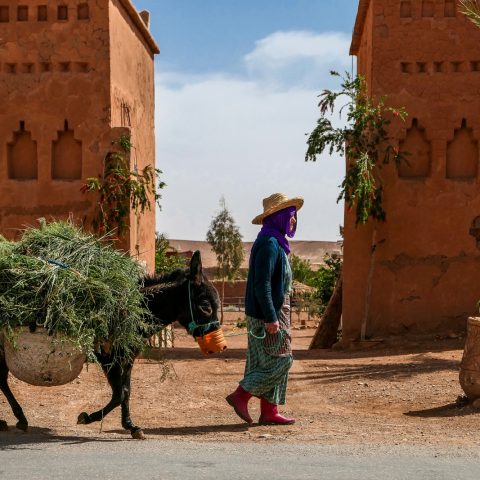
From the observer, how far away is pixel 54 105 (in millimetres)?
16297

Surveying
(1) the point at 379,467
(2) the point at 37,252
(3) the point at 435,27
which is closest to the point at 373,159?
(3) the point at 435,27

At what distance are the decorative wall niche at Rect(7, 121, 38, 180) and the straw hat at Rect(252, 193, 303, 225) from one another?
9042 mm

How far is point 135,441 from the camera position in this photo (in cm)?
708

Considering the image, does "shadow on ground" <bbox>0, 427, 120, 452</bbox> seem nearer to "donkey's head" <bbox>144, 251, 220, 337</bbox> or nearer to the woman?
"donkey's head" <bbox>144, 251, 220, 337</bbox>

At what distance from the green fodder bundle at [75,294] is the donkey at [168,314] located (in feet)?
0.40

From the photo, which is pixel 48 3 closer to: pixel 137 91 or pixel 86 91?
pixel 86 91

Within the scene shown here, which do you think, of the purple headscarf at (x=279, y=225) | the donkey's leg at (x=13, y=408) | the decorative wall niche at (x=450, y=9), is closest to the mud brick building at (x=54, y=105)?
the decorative wall niche at (x=450, y=9)

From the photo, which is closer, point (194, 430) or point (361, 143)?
point (194, 430)

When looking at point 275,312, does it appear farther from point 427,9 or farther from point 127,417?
point 427,9

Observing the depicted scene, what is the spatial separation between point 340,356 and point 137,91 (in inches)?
272

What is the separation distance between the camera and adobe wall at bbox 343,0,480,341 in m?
16.5

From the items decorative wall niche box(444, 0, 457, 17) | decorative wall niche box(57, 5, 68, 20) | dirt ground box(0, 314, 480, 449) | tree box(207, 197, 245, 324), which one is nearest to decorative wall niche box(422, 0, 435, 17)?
decorative wall niche box(444, 0, 457, 17)

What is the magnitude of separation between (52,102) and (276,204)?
8.99 metres

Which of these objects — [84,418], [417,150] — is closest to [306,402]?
[84,418]
